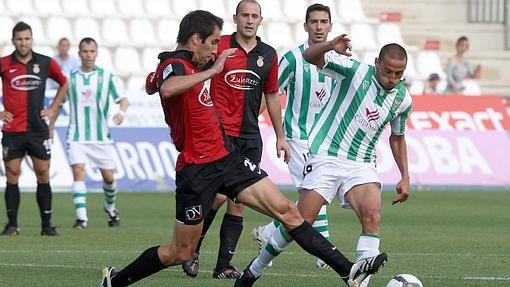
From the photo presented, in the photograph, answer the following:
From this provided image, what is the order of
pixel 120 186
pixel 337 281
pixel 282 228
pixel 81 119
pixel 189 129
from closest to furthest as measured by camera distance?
1. pixel 189 129
2. pixel 282 228
3. pixel 337 281
4. pixel 81 119
5. pixel 120 186

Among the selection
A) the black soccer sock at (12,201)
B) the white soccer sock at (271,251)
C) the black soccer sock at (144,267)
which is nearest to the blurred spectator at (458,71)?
the black soccer sock at (12,201)

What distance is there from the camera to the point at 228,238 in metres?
11.4

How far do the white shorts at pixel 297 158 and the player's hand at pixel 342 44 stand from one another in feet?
9.33

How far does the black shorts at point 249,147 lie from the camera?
10.8 metres

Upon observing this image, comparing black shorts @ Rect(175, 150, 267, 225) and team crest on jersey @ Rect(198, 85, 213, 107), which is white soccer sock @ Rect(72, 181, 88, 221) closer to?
black shorts @ Rect(175, 150, 267, 225)

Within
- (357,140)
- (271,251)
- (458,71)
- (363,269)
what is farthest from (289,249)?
(458,71)

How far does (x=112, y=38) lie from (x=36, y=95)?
11369 millimetres

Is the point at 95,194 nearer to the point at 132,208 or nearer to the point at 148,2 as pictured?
the point at 132,208

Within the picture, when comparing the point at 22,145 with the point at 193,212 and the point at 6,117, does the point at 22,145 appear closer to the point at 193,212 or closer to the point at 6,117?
the point at 6,117

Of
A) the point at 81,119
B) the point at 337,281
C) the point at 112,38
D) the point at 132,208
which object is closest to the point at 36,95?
the point at 81,119

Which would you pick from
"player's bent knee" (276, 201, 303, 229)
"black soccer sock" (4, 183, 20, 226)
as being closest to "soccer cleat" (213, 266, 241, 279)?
"player's bent knee" (276, 201, 303, 229)

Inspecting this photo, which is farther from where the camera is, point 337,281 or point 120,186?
point 120,186

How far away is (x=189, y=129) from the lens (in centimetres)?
905

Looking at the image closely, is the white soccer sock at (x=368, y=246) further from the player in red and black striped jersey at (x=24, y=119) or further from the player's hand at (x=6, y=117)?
the player's hand at (x=6, y=117)
